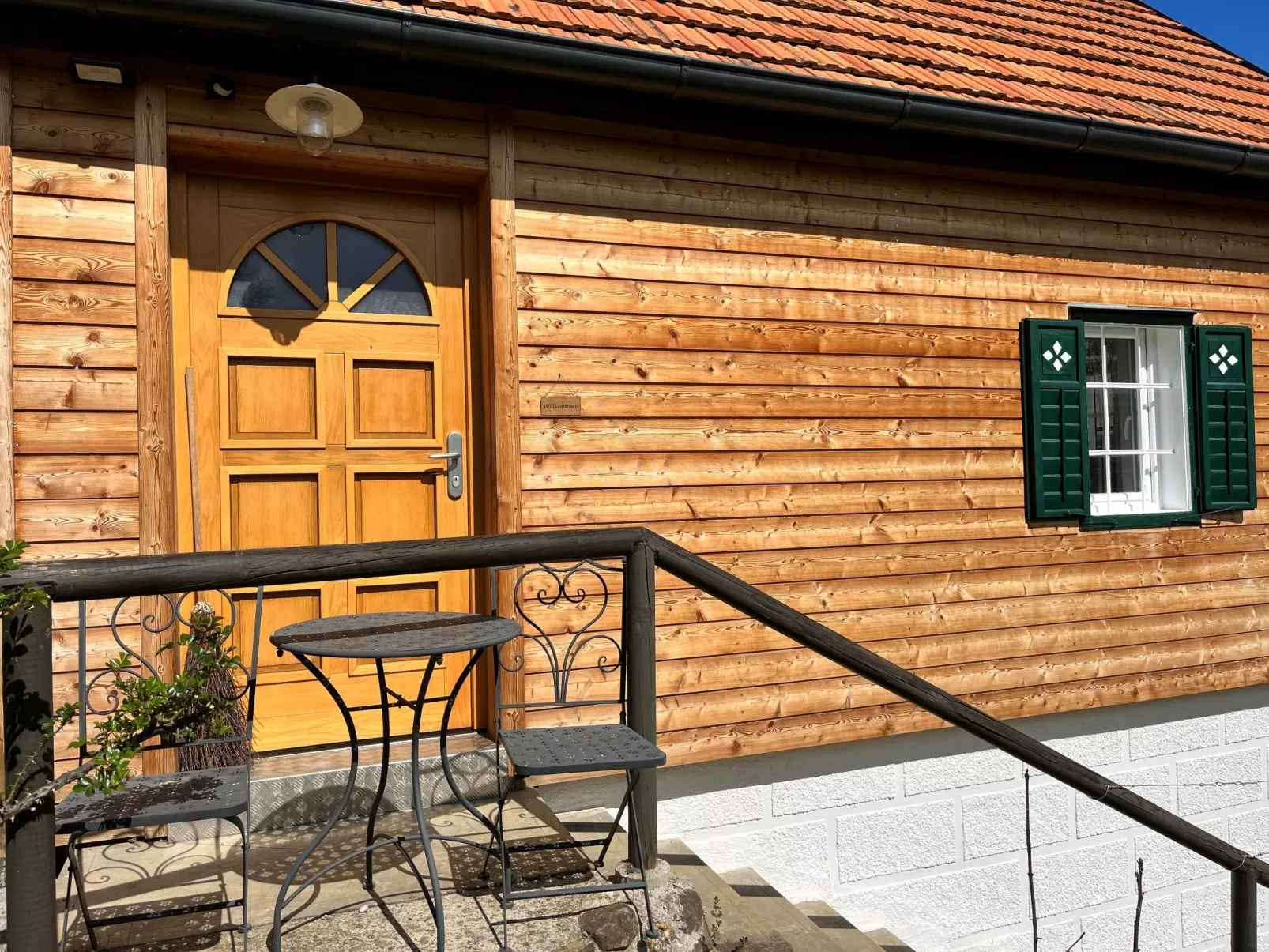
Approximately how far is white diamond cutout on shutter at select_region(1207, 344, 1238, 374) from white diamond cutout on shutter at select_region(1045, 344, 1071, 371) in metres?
1.06

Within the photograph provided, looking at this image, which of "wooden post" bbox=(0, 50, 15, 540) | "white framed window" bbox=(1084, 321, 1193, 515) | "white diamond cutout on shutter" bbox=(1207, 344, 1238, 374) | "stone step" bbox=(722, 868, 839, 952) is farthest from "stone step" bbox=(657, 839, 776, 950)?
"white diamond cutout on shutter" bbox=(1207, 344, 1238, 374)

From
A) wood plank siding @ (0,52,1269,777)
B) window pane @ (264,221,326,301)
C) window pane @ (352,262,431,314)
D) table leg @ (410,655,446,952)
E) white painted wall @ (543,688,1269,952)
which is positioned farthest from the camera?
white painted wall @ (543,688,1269,952)

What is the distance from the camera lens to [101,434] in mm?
3314

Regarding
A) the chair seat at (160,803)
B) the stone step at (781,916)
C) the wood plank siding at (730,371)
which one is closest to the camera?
the chair seat at (160,803)

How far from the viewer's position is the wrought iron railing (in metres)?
2.01

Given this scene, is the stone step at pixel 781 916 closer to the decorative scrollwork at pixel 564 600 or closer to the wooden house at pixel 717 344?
the wooden house at pixel 717 344

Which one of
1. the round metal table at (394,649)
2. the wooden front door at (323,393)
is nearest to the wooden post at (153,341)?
the wooden front door at (323,393)

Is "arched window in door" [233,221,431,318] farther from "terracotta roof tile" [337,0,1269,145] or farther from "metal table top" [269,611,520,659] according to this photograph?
"metal table top" [269,611,520,659]

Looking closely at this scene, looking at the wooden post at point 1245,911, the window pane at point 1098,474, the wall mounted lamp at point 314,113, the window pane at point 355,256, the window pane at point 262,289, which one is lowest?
the wooden post at point 1245,911

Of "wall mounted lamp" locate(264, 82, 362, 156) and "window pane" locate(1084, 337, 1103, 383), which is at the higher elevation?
"wall mounted lamp" locate(264, 82, 362, 156)

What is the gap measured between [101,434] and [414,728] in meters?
1.73

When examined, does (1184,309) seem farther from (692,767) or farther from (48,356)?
(48,356)

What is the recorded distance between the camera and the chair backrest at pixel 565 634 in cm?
384

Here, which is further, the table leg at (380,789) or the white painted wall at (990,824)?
the white painted wall at (990,824)
